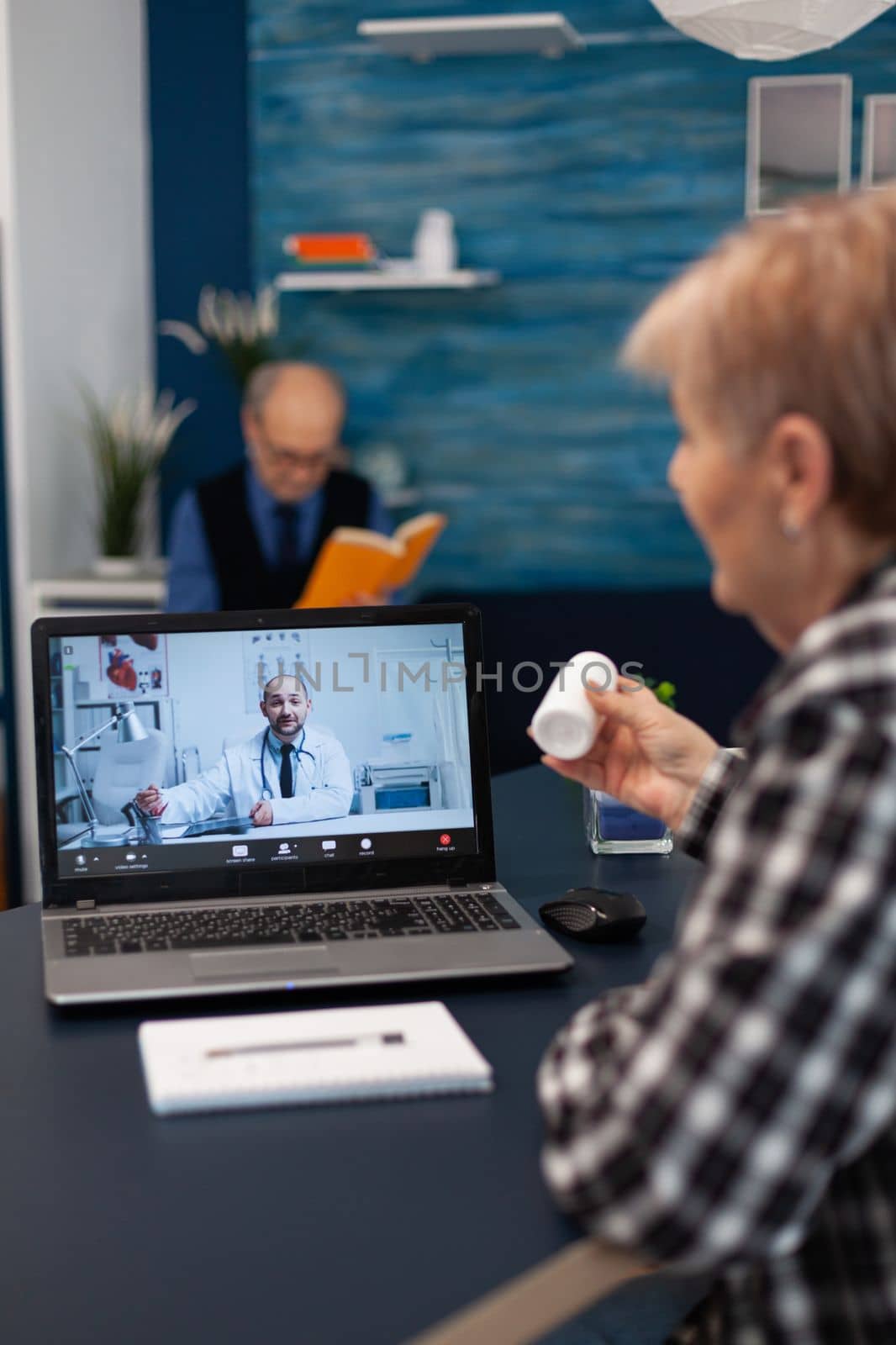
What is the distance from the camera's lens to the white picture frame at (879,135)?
153 inches

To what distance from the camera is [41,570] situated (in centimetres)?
385

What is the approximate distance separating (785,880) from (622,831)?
36.8 inches

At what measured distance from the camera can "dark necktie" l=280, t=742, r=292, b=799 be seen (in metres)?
1.31

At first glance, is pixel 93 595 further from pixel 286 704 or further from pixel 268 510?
pixel 286 704

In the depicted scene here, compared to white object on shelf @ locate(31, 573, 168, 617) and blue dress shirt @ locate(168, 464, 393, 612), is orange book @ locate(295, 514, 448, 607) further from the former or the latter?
white object on shelf @ locate(31, 573, 168, 617)

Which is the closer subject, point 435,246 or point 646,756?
point 646,756

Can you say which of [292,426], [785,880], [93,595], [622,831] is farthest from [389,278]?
[785,880]

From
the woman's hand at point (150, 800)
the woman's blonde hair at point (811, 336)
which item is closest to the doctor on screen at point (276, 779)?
the woman's hand at point (150, 800)

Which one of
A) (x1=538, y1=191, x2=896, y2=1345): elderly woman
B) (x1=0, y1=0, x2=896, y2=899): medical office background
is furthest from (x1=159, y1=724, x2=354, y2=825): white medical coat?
(x1=0, y1=0, x2=896, y2=899): medical office background

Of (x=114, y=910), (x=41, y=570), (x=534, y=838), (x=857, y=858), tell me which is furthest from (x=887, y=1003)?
(x=41, y=570)

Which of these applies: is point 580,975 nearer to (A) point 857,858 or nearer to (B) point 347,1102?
(B) point 347,1102

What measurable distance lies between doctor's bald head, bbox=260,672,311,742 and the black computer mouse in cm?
29

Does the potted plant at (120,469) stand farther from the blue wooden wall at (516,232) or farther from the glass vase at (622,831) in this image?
the glass vase at (622,831)

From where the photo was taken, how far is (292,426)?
3330 millimetres
